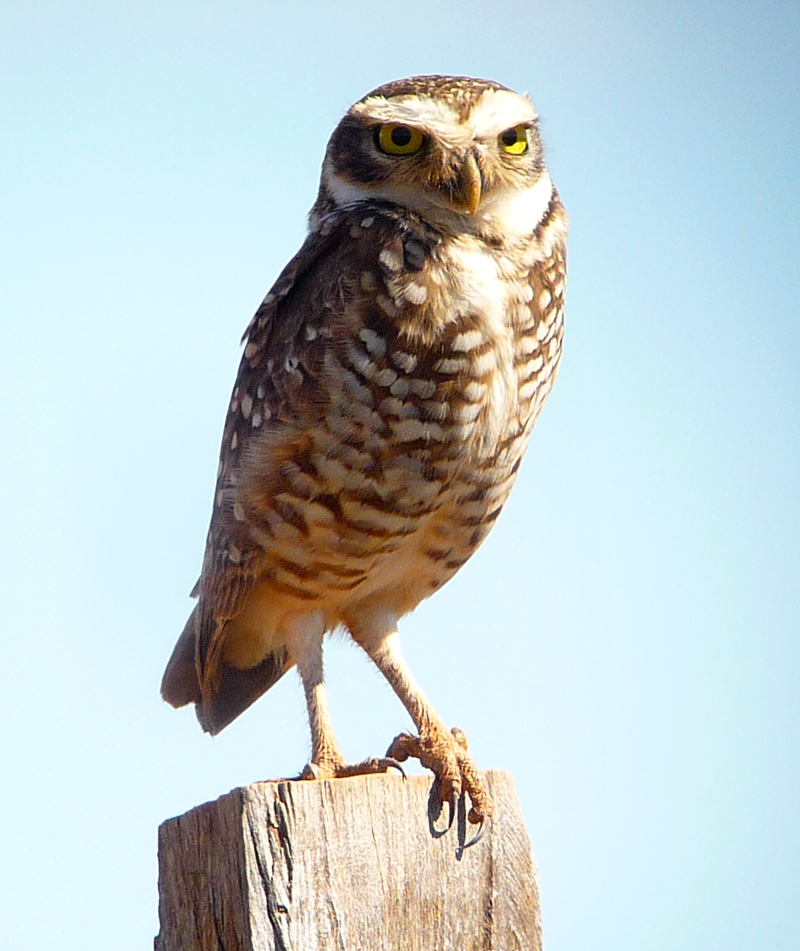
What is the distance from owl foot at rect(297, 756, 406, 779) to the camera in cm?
311

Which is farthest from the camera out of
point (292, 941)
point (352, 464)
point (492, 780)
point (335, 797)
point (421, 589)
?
point (421, 589)

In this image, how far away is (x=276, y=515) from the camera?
3660mm

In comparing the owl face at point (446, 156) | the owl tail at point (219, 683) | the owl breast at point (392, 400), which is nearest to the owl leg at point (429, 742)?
the owl breast at point (392, 400)

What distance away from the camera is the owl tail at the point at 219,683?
4305 millimetres

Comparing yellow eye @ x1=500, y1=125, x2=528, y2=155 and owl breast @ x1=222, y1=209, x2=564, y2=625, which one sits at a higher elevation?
yellow eye @ x1=500, y1=125, x2=528, y2=155

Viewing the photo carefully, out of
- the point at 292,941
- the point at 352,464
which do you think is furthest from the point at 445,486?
the point at 292,941

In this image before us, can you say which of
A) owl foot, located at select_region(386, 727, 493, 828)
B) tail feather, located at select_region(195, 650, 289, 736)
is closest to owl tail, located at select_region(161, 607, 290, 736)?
tail feather, located at select_region(195, 650, 289, 736)

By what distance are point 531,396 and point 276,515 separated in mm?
826

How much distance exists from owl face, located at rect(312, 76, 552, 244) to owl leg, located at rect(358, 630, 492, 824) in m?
1.39

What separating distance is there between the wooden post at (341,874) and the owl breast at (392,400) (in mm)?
1167

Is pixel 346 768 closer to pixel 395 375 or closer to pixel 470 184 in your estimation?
pixel 395 375

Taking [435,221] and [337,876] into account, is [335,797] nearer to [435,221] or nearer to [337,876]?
[337,876]

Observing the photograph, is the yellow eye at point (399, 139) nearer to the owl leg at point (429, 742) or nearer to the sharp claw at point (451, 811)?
the owl leg at point (429, 742)

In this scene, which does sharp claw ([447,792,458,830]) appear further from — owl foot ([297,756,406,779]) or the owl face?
the owl face
